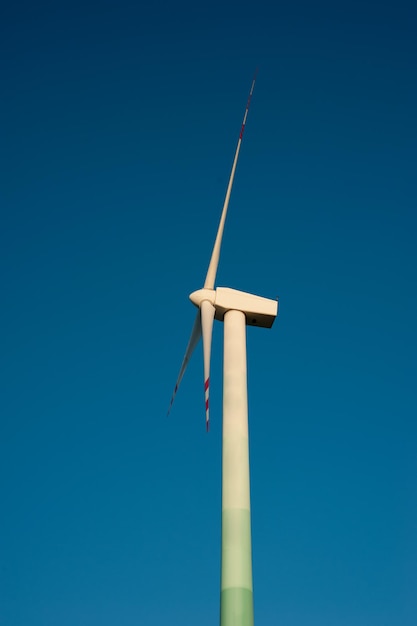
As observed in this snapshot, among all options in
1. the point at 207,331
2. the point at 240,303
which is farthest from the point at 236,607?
→ the point at 240,303

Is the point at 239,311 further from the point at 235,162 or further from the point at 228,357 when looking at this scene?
the point at 235,162

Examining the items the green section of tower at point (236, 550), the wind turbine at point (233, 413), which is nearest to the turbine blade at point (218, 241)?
the wind turbine at point (233, 413)

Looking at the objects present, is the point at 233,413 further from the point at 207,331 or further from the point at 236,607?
the point at 236,607

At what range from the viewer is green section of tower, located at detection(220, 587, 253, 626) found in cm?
1802

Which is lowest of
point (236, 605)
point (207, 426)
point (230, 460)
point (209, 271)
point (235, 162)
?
point (236, 605)

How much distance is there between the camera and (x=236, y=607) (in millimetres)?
18094

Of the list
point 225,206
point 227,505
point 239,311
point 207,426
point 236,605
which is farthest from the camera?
point 225,206

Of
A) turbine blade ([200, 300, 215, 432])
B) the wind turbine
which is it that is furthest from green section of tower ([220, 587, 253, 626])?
turbine blade ([200, 300, 215, 432])

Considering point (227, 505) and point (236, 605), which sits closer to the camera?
point (236, 605)

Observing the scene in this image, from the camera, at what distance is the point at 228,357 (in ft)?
78.6

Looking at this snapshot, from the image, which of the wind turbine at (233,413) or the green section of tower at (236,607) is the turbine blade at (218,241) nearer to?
the wind turbine at (233,413)

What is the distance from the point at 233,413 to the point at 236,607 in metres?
6.02

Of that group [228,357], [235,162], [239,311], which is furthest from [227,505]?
[235,162]

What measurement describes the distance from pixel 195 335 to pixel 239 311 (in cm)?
290
